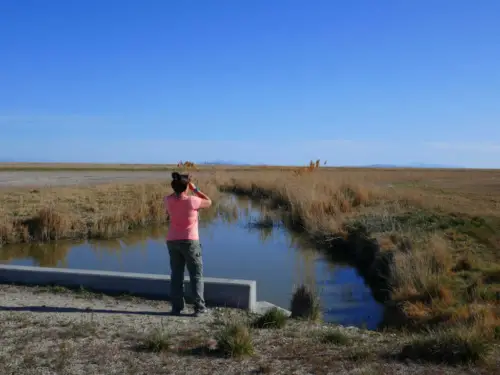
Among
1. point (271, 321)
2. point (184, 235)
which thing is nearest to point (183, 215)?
point (184, 235)

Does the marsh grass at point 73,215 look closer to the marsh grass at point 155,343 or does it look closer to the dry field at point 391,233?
the dry field at point 391,233

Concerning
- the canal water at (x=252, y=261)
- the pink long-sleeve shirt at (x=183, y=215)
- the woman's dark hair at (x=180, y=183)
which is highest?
the woman's dark hair at (x=180, y=183)

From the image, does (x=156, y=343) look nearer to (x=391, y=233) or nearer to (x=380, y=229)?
(x=391, y=233)

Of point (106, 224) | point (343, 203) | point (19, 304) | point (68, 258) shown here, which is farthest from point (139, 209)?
point (19, 304)

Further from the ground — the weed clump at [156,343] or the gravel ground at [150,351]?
the weed clump at [156,343]

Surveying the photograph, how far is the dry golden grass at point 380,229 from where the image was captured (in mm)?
8844

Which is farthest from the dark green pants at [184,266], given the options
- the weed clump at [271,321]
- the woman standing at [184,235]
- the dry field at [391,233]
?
the dry field at [391,233]

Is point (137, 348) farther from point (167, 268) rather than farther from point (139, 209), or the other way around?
point (139, 209)

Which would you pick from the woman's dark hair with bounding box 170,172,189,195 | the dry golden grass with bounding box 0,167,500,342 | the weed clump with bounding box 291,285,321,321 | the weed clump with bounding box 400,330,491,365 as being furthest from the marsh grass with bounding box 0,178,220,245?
the weed clump with bounding box 400,330,491,365

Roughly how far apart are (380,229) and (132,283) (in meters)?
8.46

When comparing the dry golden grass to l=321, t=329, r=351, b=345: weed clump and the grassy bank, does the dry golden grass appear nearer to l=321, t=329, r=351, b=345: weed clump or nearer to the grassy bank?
the grassy bank

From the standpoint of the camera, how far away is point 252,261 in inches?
540

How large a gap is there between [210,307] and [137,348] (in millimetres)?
2047

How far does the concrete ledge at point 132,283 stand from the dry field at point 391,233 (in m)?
2.57
